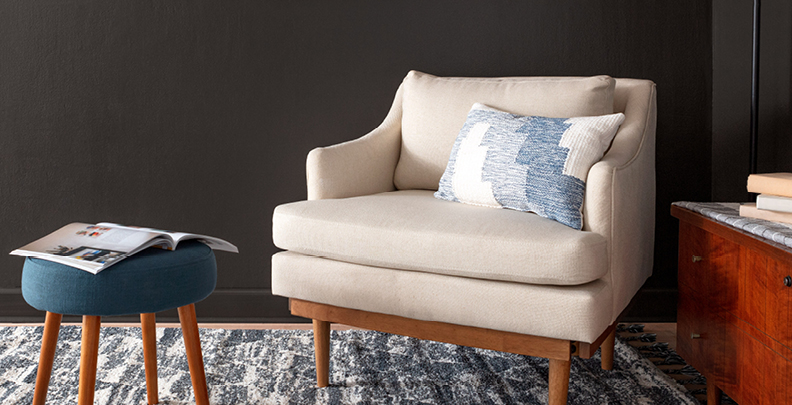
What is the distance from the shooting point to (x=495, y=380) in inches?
69.9

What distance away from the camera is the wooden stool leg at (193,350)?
143 centimetres

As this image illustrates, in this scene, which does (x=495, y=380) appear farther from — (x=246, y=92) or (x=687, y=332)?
(x=246, y=92)

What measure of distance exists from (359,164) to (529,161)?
2.08 ft

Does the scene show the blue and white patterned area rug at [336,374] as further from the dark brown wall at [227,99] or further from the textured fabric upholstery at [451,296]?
the dark brown wall at [227,99]

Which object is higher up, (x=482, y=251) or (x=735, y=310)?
(x=482, y=251)

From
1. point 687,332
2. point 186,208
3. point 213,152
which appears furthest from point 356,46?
point 687,332

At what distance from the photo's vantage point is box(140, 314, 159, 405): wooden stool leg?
61.5 inches

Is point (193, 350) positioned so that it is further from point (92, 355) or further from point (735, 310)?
point (735, 310)

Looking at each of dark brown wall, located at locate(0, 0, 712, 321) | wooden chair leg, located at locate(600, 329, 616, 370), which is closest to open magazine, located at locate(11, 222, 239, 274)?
dark brown wall, located at locate(0, 0, 712, 321)

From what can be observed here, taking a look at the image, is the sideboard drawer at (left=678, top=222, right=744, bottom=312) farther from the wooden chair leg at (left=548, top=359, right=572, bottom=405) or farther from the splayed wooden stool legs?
the splayed wooden stool legs

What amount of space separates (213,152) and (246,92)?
0.29 m

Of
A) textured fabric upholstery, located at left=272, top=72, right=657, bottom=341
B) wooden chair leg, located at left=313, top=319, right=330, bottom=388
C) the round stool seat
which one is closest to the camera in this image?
the round stool seat

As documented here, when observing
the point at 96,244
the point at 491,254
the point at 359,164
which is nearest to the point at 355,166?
the point at 359,164

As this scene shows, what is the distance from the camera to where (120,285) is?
1.23 meters
